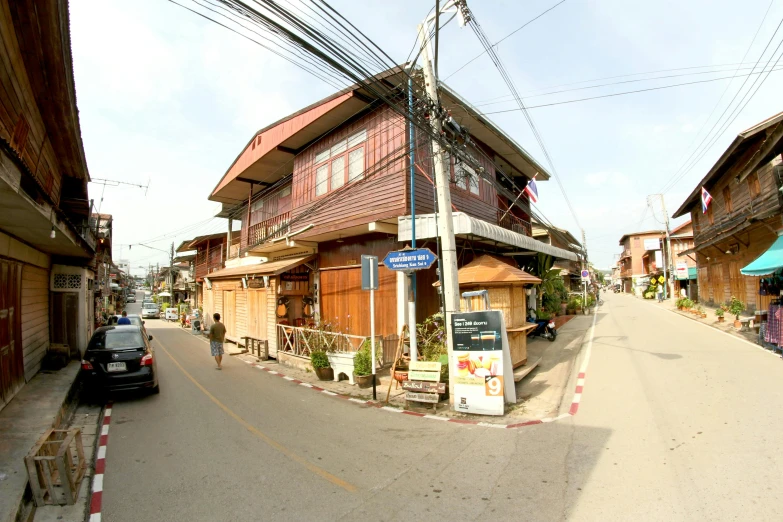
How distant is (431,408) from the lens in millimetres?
7359

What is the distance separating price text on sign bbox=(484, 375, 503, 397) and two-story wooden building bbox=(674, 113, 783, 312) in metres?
9.15

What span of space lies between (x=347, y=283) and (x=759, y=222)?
53.0 ft

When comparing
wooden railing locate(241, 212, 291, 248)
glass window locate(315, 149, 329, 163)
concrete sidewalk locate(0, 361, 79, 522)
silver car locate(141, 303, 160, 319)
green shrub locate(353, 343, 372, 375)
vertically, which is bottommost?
silver car locate(141, 303, 160, 319)

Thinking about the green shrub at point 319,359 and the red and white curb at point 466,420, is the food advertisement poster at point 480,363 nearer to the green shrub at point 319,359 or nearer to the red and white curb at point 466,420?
the red and white curb at point 466,420

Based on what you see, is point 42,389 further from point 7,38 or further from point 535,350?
point 535,350

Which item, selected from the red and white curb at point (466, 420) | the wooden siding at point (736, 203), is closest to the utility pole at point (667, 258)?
the wooden siding at point (736, 203)

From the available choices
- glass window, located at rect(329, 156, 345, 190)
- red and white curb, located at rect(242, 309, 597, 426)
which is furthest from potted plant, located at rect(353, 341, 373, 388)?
glass window, located at rect(329, 156, 345, 190)

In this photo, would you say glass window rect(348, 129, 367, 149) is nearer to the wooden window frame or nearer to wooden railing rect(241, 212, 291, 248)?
wooden railing rect(241, 212, 291, 248)

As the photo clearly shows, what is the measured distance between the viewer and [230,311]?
18094 mm

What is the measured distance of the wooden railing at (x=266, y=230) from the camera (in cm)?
1448

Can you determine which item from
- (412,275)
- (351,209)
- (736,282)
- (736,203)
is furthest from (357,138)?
(736,282)

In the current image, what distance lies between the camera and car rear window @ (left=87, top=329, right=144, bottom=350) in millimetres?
8781

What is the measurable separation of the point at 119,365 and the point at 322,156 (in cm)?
839

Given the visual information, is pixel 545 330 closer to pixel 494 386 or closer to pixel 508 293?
pixel 508 293
